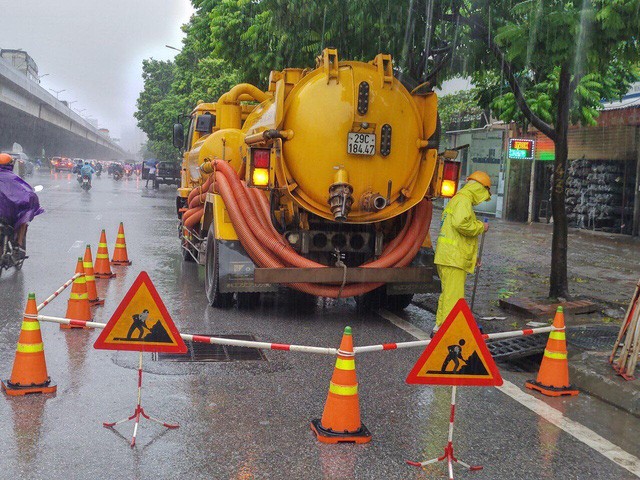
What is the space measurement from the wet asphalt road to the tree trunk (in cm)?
270

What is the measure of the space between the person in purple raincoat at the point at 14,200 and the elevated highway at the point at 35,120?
109ft

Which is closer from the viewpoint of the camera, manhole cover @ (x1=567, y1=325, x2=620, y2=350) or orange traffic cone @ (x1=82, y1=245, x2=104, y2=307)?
manhole cover @ (x1=567, y1=325, x2=620, y2=350)

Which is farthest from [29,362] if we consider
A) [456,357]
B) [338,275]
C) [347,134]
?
[347,134]

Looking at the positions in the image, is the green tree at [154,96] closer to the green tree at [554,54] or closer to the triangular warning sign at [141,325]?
the green tree at [554,54]

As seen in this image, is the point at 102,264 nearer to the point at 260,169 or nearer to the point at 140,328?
the point at 260,169

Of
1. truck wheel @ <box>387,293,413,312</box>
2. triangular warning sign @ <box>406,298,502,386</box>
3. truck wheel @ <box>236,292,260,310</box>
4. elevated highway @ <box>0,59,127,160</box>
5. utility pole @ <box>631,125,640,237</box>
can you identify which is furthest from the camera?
elevated highway @ <box>0,59,127,160</box>

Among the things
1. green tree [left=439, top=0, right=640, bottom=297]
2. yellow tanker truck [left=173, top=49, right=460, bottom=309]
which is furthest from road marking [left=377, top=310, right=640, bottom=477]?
green tree [left=439, top=0, right=640, bottom=297]

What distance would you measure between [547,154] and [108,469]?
82.0ft

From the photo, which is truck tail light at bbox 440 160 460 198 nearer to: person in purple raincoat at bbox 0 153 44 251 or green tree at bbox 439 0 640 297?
green tree at bbox 439 0 640 297

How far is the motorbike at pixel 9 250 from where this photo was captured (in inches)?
448

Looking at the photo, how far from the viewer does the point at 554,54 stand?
8.68 m

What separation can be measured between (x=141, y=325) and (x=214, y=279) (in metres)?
4.23

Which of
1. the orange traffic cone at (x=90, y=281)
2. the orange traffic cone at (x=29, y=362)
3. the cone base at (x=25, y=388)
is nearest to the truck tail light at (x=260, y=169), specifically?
the orange traffic cone at (x=90, y=281)

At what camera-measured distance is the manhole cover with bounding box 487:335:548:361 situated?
754 cm
